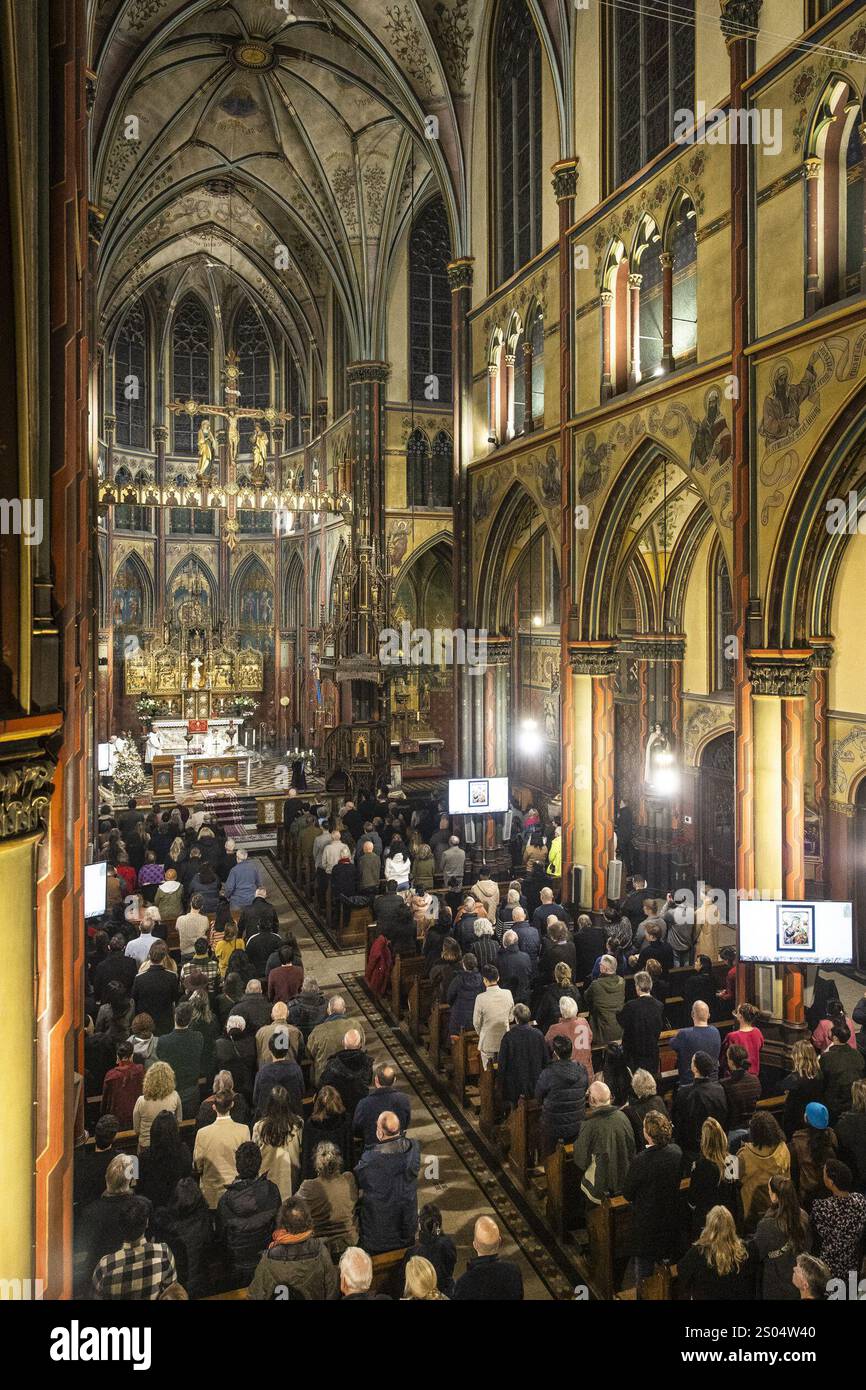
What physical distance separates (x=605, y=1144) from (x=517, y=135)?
58.6 feet

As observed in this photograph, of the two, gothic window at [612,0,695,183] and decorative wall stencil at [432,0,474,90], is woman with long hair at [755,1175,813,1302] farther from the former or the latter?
decorative wall stencil at [432,0,474,90]

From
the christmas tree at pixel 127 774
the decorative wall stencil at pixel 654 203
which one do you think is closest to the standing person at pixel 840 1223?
the decorative wall stencil at pixel 654 203

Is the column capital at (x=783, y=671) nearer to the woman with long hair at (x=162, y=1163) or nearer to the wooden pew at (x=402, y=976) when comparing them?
the wooden pew at (x=402, y=976)

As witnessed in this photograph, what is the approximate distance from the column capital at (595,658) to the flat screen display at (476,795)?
2610mm

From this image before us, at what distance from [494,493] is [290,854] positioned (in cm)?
853

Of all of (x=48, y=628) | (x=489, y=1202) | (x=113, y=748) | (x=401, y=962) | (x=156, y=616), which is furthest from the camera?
(x=156, y=616)

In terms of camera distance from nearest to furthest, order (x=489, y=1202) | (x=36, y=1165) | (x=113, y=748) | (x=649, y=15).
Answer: (x=36, y=1165)
(x=489, y=1202)
(x=649, y=15)
(x=113, y=748)

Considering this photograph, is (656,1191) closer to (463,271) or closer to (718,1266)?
(718,1266)

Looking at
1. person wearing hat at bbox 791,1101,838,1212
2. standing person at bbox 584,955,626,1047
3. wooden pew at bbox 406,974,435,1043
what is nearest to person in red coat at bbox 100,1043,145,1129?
wooden pew at bbox 406,974,435,1043

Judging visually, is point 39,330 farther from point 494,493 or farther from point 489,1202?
point 494,493

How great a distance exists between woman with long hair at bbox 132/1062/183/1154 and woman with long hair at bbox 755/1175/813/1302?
13.2ft

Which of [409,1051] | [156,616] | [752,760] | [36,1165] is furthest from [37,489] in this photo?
[156,616]

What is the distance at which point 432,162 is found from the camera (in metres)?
20.2

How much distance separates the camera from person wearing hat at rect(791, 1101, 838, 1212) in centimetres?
615
